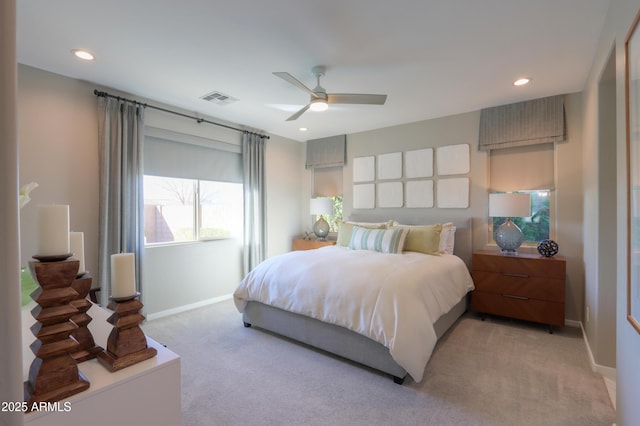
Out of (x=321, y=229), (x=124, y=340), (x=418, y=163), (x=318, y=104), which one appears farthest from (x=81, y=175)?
(x=418, y=163)

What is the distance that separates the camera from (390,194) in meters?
4.54

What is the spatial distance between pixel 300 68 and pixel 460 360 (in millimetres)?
2869

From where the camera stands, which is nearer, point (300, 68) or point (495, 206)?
point (300, 68)

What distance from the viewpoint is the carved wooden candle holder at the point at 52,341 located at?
32.5 inches

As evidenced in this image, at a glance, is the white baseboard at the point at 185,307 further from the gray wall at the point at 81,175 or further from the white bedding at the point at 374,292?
the white bedding at the point at 374,292

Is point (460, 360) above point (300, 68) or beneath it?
beneath

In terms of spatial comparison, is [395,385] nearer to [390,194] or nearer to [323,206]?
[390,194]

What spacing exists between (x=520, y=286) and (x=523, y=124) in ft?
6.06

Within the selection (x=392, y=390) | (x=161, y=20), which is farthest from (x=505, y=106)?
(x=161, y=20)

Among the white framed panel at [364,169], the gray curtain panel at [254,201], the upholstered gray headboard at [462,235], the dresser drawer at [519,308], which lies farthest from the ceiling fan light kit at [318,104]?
the dresser drawer at [519,308]

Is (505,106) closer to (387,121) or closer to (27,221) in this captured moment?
(387,121)

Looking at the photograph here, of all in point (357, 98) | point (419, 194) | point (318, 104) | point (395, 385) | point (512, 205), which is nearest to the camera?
point (395, 385)

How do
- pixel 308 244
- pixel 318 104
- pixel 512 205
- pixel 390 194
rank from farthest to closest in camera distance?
pixel 308 244 → pixel 390 194 → pixel 512 205 → pixel 318 104

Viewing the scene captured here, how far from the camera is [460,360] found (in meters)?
2.53
